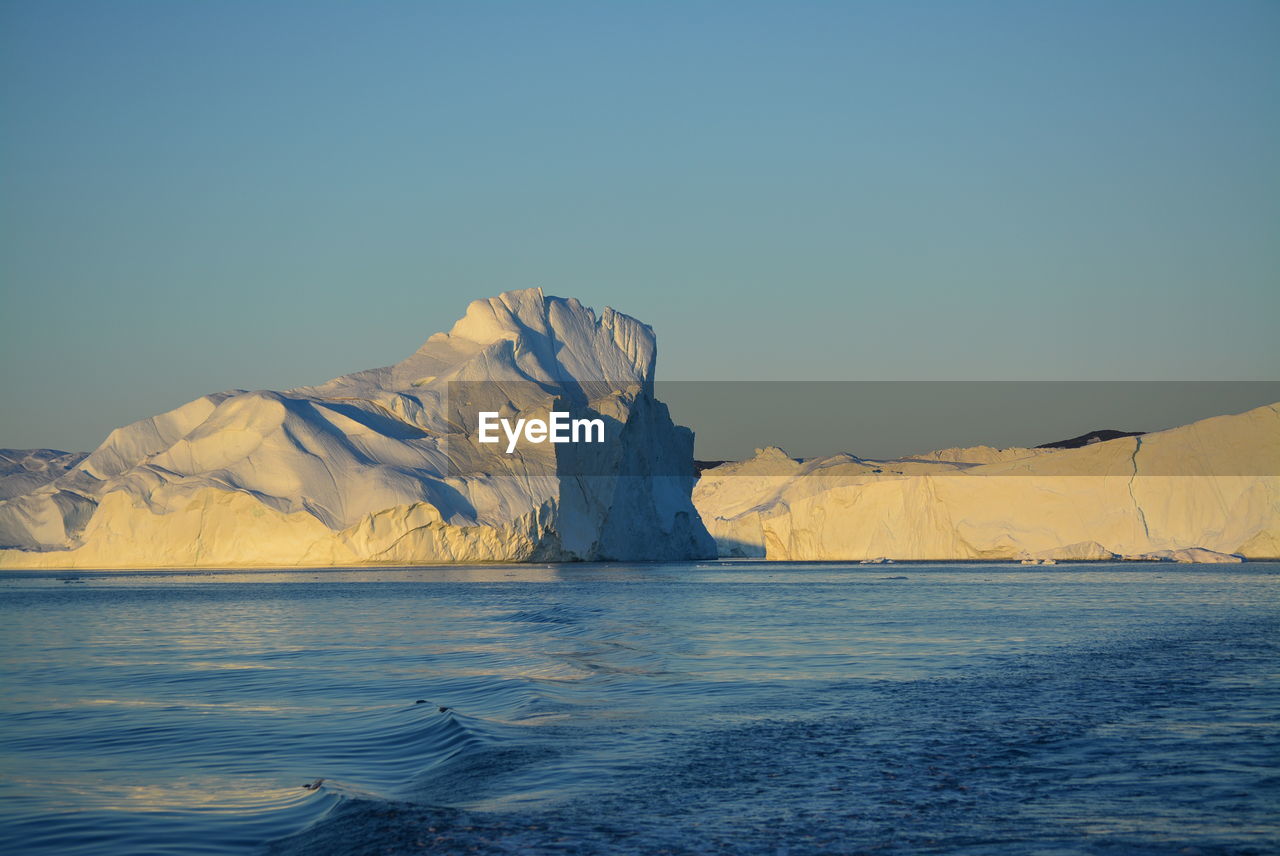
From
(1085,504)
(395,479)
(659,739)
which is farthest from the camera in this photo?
(395,479)

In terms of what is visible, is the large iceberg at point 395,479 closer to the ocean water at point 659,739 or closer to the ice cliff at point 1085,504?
the ice cliff at point 1085,504

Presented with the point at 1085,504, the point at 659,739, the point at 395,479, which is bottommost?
the point at 659,739

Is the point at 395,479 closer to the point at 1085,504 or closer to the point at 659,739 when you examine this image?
the point at 1085,504

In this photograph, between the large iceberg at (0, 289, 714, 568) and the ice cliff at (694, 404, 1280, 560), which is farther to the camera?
the large iceberg at (0, 289, 714, 568)

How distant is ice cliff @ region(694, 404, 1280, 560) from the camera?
5028 cm

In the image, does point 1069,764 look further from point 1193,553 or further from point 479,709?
point 1193,553

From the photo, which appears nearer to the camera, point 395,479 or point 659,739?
point 659,739

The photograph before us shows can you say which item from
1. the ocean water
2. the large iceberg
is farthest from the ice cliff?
the ocean water

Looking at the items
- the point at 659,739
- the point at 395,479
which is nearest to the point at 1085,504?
the point at 395,479

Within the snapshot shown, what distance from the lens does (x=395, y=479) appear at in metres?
61.0

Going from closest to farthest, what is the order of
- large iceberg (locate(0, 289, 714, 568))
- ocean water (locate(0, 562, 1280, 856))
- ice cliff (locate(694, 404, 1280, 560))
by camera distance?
1. ocean water (locate(0, 562, 1280, 856))
2. ice cliff (locate(694, 404, 1280, 560))
3. large iceberg (locate(0, 289, 714, 568))

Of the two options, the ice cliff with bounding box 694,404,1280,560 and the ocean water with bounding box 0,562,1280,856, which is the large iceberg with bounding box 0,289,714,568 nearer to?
the ice cliff with bounding box 694,404,1280,560

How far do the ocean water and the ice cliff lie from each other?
102 feet

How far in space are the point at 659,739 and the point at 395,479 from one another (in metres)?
52.9
